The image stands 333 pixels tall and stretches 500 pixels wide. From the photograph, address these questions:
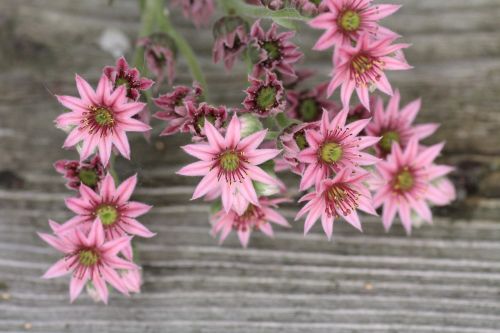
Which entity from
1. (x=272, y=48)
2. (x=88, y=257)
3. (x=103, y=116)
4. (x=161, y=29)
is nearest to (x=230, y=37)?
(x=272, y=48)

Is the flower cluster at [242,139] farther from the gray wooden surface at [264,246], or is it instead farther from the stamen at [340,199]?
the gray wooden surface at [264,246]

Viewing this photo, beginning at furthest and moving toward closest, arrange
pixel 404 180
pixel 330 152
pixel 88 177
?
pixel 404 180 < pixel 88 177 < pixel 330 152

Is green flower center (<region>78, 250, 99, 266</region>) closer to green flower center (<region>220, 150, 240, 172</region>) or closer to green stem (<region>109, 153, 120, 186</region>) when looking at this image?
green stem (<region>109, 153, 120, 186</region>)

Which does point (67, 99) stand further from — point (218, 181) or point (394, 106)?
point (394, 106)

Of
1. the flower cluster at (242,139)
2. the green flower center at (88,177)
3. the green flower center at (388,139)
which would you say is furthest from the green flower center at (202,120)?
the green flower center at (388,139)

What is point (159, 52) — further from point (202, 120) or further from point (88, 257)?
point (88, 257)

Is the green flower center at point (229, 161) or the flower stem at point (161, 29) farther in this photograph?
the flower stem at point (161, 29)
